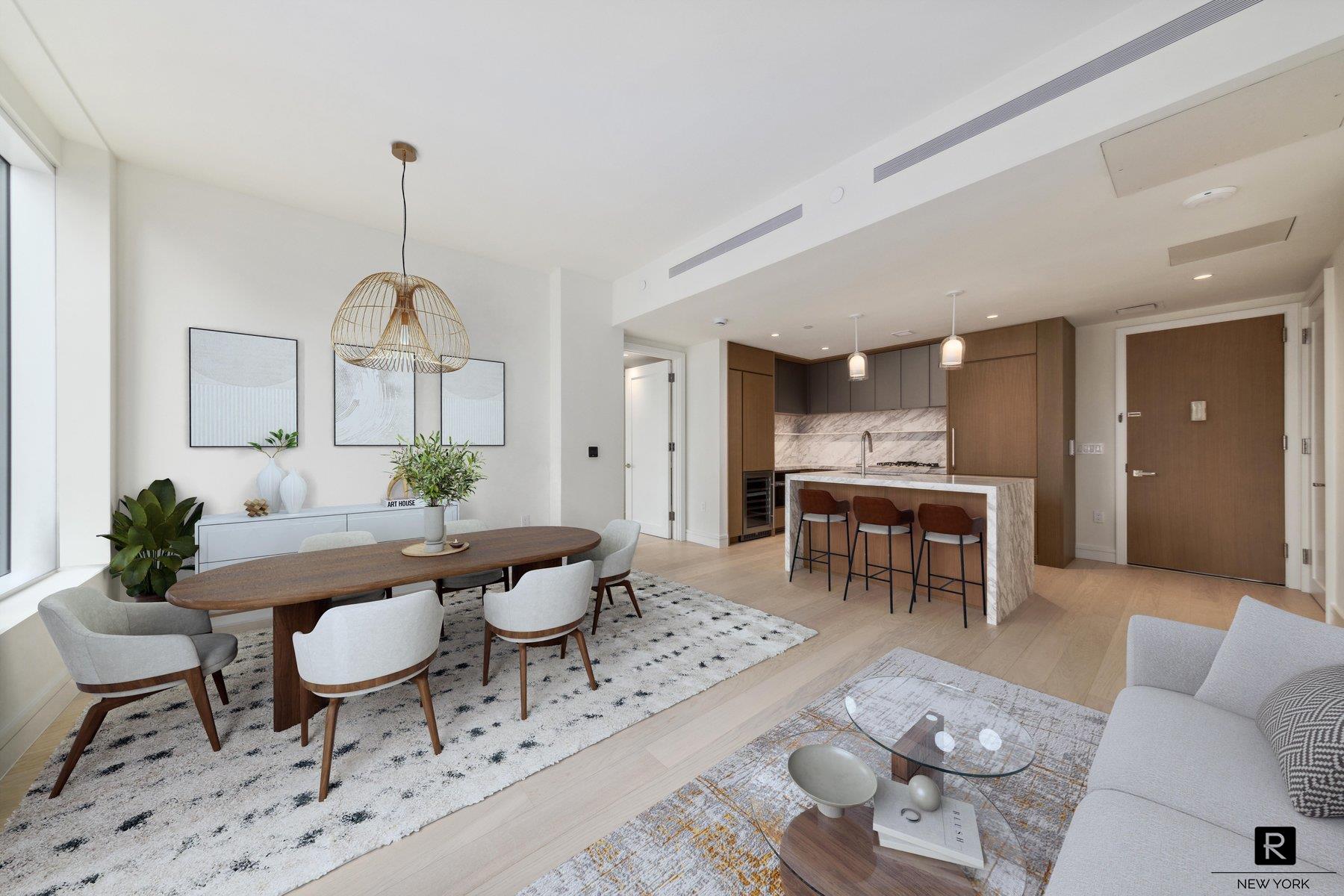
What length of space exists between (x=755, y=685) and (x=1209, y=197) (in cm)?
350

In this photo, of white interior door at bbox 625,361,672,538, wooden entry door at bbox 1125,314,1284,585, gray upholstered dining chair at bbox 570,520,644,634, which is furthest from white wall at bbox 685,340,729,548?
wooden entry door at bbox 1125,314,1284,585

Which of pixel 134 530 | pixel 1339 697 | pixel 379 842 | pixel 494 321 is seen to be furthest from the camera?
pixel 494 321

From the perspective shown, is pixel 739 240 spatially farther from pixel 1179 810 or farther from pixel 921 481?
pixel 1179 810

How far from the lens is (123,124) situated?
2.66 m

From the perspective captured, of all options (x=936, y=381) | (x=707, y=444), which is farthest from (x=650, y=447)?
(x=936, y=381)

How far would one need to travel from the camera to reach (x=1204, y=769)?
1261mm

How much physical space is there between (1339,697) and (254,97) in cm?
459

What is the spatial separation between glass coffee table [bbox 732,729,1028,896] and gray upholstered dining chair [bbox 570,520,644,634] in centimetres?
177

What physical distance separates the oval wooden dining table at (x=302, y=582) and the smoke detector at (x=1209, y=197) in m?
3.82

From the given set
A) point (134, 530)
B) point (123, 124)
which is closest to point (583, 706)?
point (134, 530)

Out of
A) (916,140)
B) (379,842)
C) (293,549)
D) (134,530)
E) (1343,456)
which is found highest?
(916,140)

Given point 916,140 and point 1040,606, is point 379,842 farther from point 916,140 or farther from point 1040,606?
point 1040,606

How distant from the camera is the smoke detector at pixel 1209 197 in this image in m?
2.47

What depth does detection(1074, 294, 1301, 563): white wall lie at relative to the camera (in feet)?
16.7
